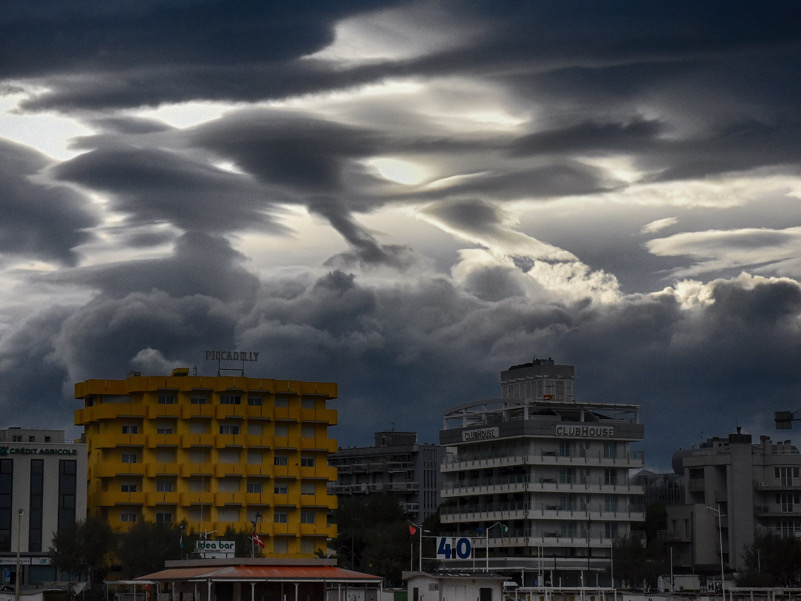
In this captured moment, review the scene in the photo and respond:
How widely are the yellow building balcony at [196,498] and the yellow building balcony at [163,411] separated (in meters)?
10.1

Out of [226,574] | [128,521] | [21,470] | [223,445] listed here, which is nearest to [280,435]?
[223,445]

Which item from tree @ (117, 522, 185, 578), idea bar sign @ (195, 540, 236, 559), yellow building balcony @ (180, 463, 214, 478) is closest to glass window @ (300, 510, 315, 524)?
yellow building balcony @ (180, 463, 214, 478)

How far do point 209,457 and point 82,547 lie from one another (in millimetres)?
28044

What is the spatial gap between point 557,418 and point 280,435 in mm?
36828

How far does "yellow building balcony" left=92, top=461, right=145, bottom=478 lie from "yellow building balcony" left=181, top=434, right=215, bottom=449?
5.95 m

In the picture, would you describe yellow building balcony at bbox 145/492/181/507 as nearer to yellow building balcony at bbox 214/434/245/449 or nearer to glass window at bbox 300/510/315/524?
yellow building balcony at bbox 214/434/245/449

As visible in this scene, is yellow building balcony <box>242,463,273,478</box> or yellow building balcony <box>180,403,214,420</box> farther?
yellow building balcony <box>242,463,273,478</box>

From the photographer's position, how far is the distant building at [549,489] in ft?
555

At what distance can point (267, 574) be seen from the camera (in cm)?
11219

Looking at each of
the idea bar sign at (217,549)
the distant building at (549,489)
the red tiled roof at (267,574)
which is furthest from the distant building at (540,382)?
the red tiled roof at (267,574)

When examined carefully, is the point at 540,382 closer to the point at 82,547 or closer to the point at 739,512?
the point at 739,512

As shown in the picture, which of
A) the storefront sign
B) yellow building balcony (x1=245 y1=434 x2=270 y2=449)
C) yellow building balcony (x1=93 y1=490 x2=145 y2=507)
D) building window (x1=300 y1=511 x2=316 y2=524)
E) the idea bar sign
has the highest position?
the storefront sign

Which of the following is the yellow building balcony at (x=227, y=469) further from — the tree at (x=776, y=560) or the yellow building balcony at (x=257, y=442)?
the tree at (x=776, y=560)

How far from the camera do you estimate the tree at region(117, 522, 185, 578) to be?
15462 centimetres
